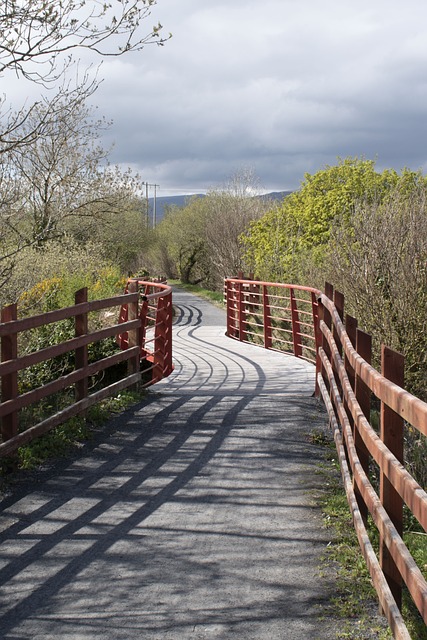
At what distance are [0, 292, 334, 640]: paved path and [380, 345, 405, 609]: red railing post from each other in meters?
A: 0.40

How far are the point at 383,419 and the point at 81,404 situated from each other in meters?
4.97

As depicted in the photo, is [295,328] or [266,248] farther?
[266,248]

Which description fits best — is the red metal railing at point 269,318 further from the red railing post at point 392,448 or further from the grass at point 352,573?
the red railing post at point 392,448

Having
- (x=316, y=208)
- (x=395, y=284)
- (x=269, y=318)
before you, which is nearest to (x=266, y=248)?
(x=316, y=208)

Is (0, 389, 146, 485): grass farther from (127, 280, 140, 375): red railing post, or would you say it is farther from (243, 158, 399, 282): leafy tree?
(243, 158, 399, 282): leafy tree

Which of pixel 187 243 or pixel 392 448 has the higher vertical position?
pixel 187 243

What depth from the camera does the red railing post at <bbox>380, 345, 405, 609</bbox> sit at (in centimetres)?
397

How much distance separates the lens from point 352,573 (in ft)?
15.5

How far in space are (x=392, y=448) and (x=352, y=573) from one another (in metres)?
1.06

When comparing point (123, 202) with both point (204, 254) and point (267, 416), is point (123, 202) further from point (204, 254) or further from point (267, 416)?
point (204, 254)

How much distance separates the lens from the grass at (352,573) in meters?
4.06

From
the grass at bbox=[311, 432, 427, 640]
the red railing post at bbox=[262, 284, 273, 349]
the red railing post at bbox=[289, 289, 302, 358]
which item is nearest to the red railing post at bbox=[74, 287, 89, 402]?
the grass at bbox=[311, 432, 427, 640]

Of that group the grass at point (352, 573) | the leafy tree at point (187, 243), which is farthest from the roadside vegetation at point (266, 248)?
the leafy tree at point (187, 243)

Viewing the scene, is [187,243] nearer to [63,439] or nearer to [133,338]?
[133,338]
